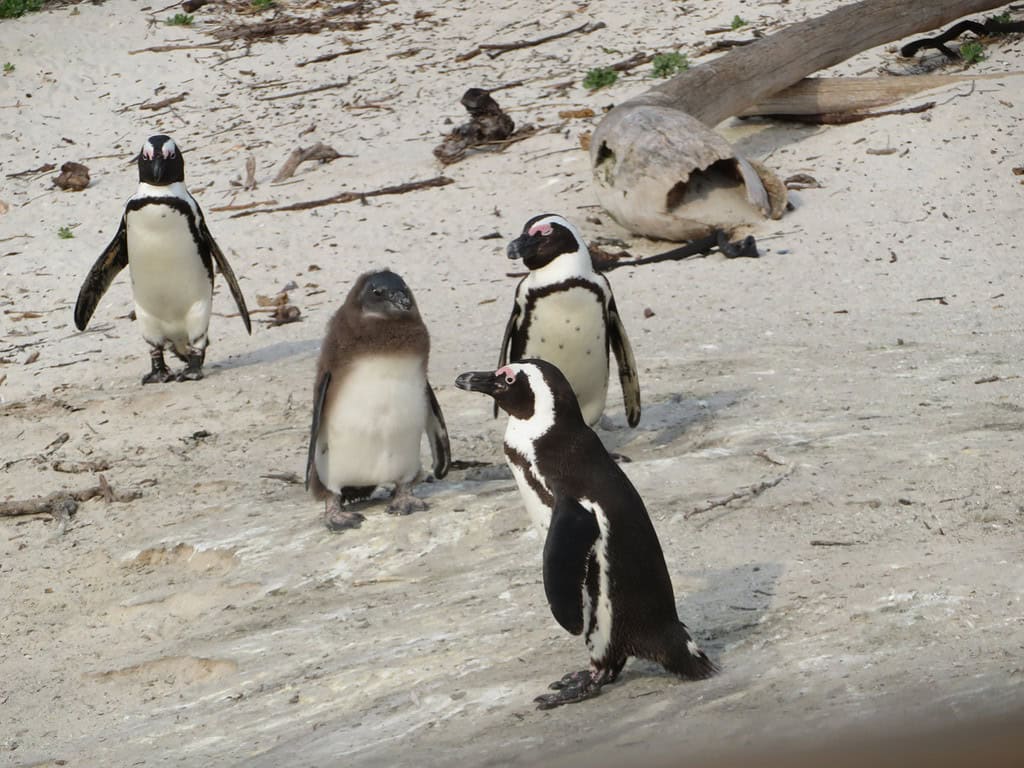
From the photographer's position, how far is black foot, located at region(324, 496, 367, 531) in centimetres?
475

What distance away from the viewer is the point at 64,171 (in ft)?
35.1

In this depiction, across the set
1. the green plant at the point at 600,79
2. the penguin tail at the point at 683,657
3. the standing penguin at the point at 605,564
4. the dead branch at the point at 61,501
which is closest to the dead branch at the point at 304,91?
the green plant at the point at 600,79

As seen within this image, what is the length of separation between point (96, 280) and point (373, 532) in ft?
11.1

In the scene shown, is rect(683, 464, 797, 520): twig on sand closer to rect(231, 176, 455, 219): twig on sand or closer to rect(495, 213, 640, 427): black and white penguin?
rect(495, 213, 640, 427): black and white penguin

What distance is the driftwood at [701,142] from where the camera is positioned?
829 cm

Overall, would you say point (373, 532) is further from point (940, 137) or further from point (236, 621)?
point (940, 137)

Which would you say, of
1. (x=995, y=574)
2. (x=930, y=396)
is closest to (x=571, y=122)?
(x=930, y=396)

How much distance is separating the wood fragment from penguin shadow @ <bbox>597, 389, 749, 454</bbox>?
23.9ft

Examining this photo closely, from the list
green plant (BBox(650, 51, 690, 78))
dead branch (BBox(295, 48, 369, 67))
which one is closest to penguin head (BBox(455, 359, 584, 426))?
green plant (BBox(650, 51, 690, 78))

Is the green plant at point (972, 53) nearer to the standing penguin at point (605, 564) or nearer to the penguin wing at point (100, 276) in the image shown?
the penguin wing at point (100, 276)

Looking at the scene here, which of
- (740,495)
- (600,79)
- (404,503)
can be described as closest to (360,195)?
(600,79)

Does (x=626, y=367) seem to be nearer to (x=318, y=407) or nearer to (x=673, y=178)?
(x=318, y=407)

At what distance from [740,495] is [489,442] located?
5.36 feet

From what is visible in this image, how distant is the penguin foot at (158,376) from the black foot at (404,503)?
259 cm
